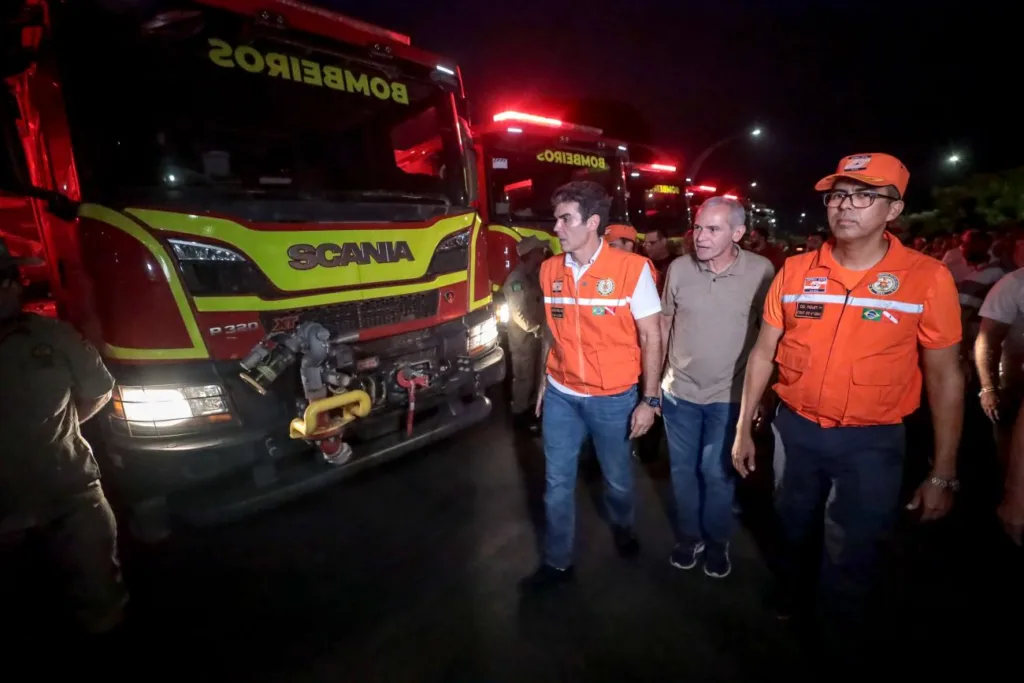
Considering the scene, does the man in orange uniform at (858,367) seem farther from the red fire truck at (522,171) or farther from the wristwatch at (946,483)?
the red fire truck at (522,171)

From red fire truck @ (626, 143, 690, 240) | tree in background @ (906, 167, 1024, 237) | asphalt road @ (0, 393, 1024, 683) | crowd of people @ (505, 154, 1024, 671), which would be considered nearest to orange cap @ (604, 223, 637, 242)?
crowd of people @ (505, 154, 1024, 671)

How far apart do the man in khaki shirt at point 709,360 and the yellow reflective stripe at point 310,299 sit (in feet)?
4.96

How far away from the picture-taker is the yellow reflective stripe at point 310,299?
262 cm

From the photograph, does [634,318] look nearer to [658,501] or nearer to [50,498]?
[658,501]

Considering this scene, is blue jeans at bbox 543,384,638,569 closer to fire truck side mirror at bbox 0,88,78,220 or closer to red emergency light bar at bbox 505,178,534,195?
fire truck side mirror at bbox 0,88,78,220

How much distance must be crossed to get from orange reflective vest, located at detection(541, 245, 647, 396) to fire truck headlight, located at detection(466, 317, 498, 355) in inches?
51.1

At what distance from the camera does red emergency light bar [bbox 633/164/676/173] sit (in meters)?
8.45

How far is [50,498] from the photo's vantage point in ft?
7.34

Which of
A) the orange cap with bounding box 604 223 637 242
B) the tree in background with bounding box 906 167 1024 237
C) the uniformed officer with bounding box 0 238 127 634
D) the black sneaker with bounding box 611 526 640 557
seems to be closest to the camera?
the uniformed officer with bounding box 0 238 127 634

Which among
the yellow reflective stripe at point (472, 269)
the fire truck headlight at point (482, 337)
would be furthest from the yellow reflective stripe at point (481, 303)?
the fire truck headlight at point (482, 337)

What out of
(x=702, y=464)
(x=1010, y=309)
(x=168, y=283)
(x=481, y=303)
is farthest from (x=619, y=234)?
(x=168, y=283)

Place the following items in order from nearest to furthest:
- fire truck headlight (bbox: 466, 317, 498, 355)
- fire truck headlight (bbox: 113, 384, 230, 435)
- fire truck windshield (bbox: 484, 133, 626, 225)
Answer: fire truck headlight (bbox: 113, 384, 230, 435)
fire truck headlight (bbox: 466, 317, 498, 355)
fire truck windshield (bbox: 484, 133, 626, 225)

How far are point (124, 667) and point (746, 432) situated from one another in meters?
2.87

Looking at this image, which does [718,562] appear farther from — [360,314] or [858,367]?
[360,314]
